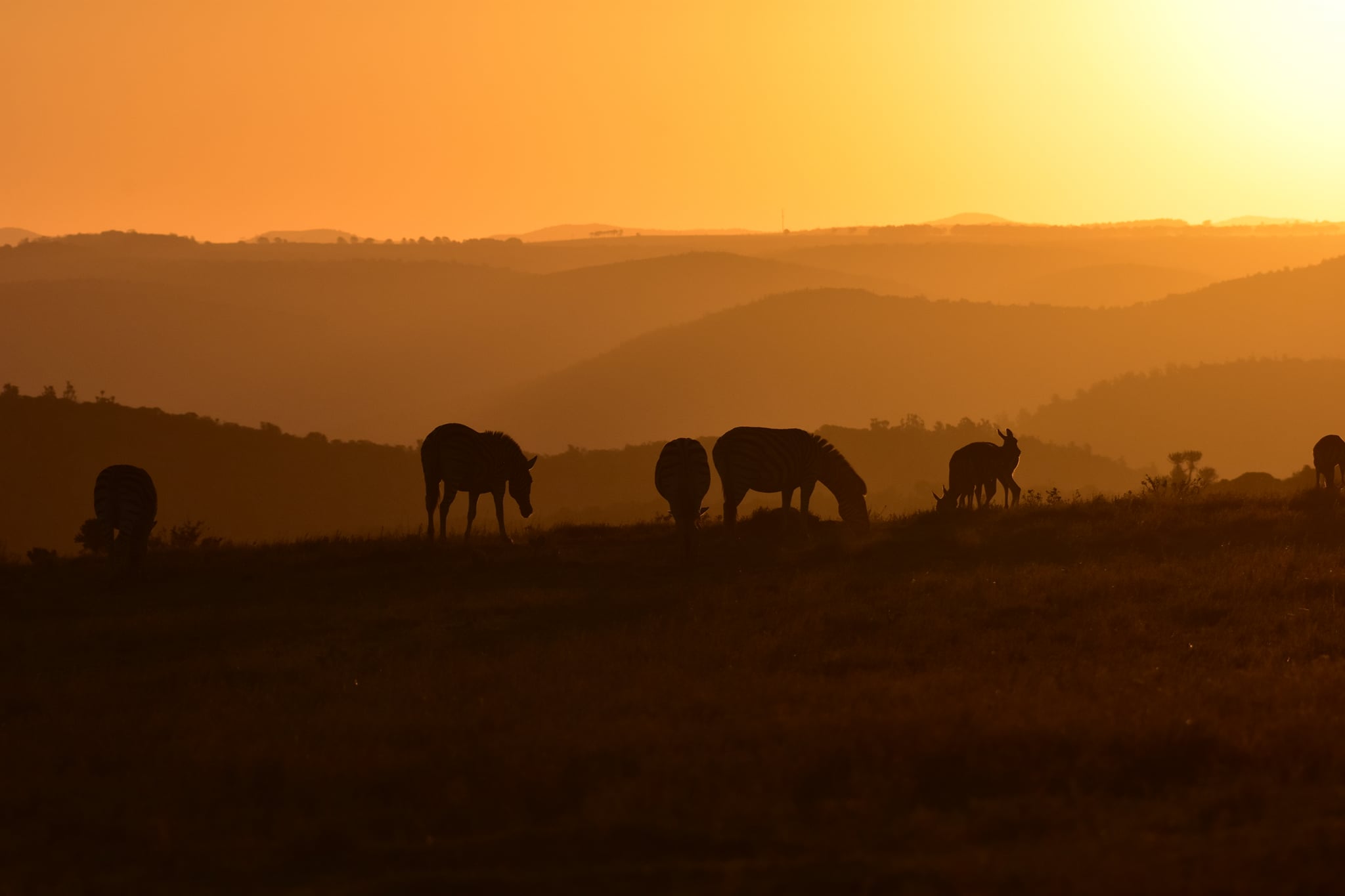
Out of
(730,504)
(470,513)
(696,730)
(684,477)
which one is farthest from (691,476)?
(696,730)

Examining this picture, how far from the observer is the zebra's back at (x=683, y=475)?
68.5 feet

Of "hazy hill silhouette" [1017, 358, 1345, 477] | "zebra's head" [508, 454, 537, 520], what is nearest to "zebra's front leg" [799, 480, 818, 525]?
"zebra's head" [508, 454, 537, 520]

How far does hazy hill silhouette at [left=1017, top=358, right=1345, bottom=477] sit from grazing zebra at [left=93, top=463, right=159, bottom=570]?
149 metres

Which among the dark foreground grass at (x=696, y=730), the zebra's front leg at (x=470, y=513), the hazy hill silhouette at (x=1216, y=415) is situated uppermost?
A: the hazy hill silhouette at (x=1216, y=415)

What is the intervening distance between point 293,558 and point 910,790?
1480 cm

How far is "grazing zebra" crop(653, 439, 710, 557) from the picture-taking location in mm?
20734

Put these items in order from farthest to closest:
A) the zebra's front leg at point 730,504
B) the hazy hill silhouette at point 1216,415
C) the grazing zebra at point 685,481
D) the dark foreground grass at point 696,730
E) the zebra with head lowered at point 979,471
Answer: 1. the hazy hill silhouette at point 1216,415
2. the zebra with head lowered at point 979,471
3. the zebra's front leg at point 730,504
4. the grazing zebra at point 685,481
5. the dark foreground grass at point 696,730

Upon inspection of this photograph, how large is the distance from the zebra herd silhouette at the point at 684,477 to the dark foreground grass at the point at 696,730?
1.23m

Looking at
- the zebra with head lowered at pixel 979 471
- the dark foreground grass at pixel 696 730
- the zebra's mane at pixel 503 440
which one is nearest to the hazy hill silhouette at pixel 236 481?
the zebra with head lowered at pixel 979 471

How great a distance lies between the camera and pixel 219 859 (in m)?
8.72

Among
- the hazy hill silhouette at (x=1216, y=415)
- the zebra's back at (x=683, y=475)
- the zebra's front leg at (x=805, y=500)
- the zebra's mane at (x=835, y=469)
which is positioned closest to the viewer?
the zebra's back at (x=683, y=475)

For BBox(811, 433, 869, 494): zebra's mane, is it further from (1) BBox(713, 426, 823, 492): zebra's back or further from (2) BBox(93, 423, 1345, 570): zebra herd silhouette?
(1) BBox(713, 426, 823, 492): zebra's back

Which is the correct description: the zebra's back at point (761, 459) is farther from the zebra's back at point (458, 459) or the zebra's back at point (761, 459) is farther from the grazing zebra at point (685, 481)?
the zebra's back at point (458, 459)

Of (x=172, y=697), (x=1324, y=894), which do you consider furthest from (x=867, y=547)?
(x=1324, y=894)
